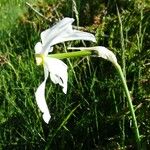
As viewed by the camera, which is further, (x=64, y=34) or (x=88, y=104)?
(x=88, y=104)

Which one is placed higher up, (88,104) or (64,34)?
(64,34)

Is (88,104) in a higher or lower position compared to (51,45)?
lower

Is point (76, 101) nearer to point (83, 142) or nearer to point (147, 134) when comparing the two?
point (83, 142)

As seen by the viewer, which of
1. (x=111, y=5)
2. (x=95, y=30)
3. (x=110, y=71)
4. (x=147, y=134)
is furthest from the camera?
(x=111, y=5)

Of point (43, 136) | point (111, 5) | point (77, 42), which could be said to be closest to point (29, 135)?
point (43, 136)

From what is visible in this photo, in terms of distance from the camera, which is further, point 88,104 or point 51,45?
point 88,104

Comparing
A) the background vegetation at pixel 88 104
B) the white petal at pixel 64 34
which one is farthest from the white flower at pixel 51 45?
the background vegetation at pixel 88 104

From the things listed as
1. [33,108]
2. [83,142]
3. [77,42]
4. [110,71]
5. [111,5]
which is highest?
[111,5]

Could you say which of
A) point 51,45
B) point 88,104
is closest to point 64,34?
point 51,45

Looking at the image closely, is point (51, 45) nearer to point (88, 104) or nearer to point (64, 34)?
point (64, 34)

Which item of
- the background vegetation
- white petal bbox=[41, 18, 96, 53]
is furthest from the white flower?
the background vegetation

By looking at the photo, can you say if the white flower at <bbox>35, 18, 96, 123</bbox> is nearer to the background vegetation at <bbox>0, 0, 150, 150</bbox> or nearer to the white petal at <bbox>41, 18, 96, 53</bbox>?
the white petal at <bbox>41, 18, 96, 53</bbox>
